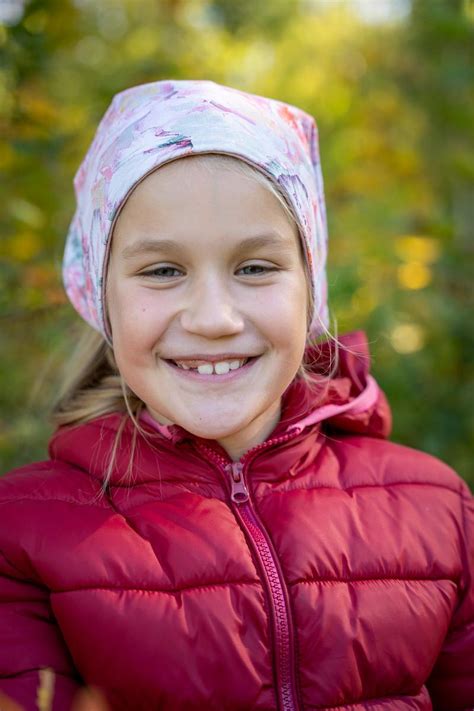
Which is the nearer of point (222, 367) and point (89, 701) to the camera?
point (89, 701)

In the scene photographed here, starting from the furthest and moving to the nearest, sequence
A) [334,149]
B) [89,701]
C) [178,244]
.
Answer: [334,149]
[178,244]
[89,701]

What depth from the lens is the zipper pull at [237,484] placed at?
6.88 ft

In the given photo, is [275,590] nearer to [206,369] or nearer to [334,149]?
[206,369]

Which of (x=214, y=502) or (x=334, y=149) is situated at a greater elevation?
(x=334, y=149)

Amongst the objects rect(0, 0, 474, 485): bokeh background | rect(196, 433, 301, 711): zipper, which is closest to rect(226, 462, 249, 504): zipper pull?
rect(196, 433, 301, 711): zipper

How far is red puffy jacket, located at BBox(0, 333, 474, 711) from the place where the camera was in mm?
1901

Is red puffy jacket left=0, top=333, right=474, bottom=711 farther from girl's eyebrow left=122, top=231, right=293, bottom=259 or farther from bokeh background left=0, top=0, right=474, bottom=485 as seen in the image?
bokeh background left=0, top=0, right=474, bottom=485

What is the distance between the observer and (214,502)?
2094 mm

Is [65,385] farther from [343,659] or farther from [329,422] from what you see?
[343,659]

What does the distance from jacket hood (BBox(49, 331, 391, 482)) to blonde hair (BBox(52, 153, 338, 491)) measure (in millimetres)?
17

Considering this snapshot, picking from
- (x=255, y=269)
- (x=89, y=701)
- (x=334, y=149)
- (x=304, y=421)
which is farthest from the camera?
(x=334, y=149)

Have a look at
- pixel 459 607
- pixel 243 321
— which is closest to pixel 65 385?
pixel 243 321

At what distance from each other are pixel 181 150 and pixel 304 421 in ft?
2.64

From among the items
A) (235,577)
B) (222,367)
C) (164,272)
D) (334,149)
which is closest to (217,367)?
(222,367)
